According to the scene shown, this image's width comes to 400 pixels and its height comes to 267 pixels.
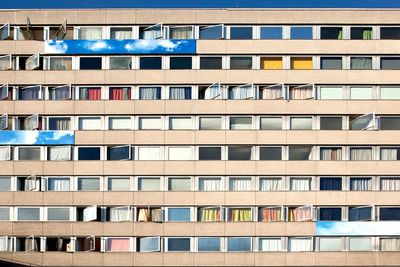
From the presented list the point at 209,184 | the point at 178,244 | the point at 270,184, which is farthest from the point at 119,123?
the point at 270,184

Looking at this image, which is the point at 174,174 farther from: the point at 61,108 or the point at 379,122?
the point at 379,122

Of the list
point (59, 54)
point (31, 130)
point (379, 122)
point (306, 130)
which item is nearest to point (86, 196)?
point (31, 130)

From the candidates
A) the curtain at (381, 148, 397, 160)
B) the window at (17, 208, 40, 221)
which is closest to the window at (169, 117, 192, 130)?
the window at (17, 208, 40, 221)

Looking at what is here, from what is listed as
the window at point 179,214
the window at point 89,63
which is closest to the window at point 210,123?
the window at point 179,214

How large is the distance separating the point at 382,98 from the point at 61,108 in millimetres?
21962

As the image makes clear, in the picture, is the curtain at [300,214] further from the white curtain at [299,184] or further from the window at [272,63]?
the window at [272,63]

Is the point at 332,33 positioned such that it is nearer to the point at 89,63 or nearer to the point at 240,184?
the point at 240,184

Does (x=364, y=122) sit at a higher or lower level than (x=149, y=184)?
higher

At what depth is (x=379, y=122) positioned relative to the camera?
180ft

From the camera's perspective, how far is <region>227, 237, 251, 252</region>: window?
54188 mm

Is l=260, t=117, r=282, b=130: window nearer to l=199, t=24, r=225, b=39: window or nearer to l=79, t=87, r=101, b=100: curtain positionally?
l=199, t=24, r=225, b=39: window

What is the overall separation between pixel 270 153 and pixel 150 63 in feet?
33.7

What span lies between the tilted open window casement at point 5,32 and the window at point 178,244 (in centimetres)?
1786

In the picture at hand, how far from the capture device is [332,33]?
55.5 m
